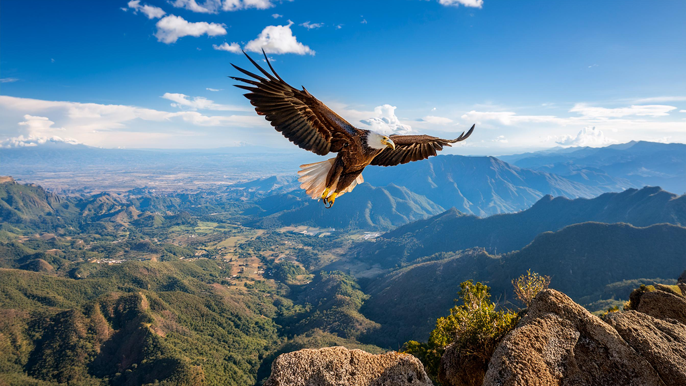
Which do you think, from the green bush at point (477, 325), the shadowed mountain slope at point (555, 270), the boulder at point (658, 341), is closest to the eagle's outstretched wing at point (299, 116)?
the green bush at point (477, 325)

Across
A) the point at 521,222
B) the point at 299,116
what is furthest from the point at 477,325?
the point at 521,222

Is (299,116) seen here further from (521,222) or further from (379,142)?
(521,222)

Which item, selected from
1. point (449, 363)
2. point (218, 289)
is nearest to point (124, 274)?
point (218, 289)

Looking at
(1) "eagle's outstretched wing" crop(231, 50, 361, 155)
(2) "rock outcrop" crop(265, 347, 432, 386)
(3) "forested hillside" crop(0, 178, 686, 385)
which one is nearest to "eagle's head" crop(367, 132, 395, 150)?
(1) "eagle's outstretched wing" crop(231, 50, 361, 155)

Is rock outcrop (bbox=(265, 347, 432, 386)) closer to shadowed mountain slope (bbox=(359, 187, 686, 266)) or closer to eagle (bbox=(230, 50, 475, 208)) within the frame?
eagle (bbox=(230, 50, 475, 208))

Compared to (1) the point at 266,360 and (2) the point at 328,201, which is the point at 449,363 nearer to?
(2) the point at 328,201
